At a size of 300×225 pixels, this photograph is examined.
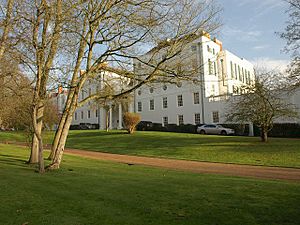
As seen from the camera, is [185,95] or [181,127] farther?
[185,95]

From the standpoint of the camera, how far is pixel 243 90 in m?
26.4

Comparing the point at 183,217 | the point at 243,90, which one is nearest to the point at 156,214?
the point at 183,217

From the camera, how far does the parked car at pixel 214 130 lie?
1396 inches

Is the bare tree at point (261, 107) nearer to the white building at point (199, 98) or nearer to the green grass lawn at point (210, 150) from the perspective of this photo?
the green grass lawn at point (210, 150)

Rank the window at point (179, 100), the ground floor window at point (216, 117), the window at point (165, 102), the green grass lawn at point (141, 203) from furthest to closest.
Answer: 1. the window at point (165, 102)
2. the window at point (179, 100)
3. the ground floor window at point (216, 117)
4. the green grass lawn at point (141, 203)

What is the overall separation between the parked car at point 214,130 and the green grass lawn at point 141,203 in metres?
27.9

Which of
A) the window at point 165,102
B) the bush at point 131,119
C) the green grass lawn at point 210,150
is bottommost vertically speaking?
the green grass lawn at point 210,150

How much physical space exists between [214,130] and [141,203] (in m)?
31.4

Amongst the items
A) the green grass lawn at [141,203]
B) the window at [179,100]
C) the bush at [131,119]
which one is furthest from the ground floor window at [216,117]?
the green grass lawn at [141,203]

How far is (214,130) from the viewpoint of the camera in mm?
36375

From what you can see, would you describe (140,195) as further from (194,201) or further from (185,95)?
(185,95)

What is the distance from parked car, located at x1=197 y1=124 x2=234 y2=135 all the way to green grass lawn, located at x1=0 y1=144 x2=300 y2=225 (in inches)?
1100

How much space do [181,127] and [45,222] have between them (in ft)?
122

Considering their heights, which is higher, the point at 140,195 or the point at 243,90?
the point at 243,90
